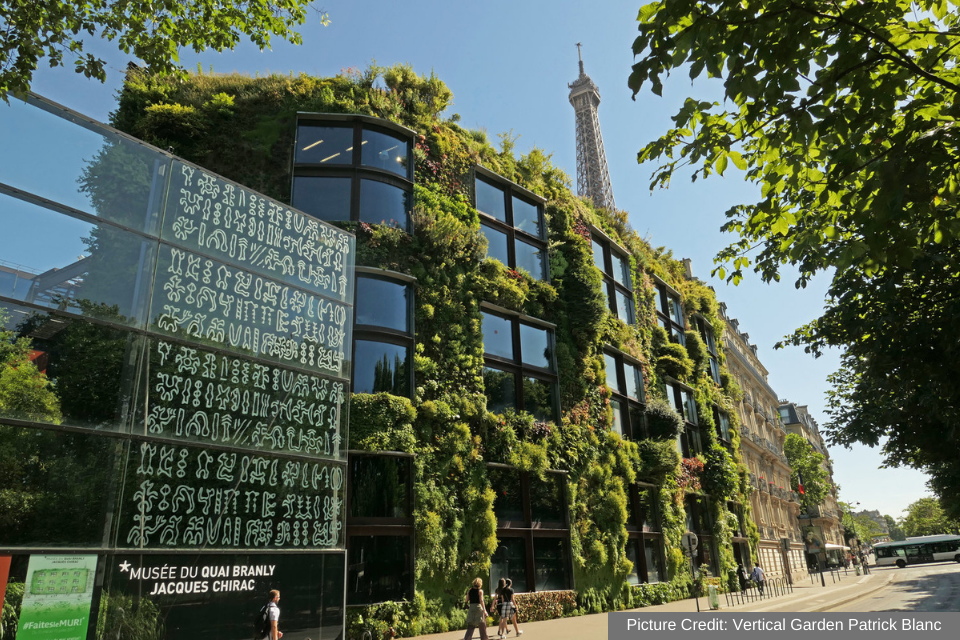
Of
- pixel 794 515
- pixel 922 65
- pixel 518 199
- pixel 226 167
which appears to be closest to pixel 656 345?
pixel 518 199

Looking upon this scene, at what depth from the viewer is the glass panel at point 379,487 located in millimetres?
15727

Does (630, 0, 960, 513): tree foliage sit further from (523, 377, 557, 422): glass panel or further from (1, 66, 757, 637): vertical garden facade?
(523, 377, 557, 422): glass panel

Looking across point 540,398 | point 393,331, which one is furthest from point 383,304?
point 540,398

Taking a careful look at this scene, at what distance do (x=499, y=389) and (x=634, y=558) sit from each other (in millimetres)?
9527

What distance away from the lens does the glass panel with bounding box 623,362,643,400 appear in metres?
27.6

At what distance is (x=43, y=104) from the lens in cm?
1044

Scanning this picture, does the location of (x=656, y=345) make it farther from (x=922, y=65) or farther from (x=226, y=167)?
(x=922, y=65)

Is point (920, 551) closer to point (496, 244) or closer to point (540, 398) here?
point (540, 398)

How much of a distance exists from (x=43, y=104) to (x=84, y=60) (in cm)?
105

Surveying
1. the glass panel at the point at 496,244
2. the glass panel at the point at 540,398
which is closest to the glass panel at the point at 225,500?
the glass panel at the point at 540,398

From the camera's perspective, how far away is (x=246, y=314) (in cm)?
1230

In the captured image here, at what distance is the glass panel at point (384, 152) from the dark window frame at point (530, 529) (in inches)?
379

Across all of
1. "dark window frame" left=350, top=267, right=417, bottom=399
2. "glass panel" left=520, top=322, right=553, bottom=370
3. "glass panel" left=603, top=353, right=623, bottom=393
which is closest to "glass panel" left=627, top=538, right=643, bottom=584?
"glass panel" left=603, top=353, right=623, bottom=393

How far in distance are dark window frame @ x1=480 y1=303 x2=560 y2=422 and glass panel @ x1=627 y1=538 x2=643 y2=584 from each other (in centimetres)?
647
